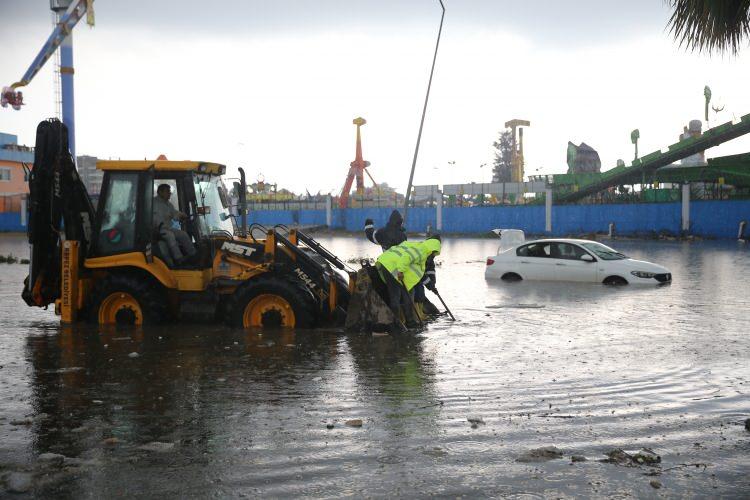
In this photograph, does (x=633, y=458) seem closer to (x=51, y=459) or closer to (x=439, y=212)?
(x=51, y=459)

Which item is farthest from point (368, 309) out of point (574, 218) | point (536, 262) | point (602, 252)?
point (574, 218)

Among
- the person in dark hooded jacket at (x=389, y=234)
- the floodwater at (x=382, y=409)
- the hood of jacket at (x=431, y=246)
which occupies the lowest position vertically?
the floodwater at (x=382, y=409)

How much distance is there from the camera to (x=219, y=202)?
12992mm

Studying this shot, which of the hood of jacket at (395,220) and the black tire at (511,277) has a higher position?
the hood of jacket at (395,220)

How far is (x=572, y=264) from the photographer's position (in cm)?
2031

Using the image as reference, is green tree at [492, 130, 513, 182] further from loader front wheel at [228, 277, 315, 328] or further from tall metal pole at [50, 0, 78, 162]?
loader front wheel at [228, 277, 315, 328]

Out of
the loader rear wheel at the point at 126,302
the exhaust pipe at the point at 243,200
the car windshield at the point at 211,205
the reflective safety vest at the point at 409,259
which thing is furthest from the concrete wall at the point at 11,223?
the reflective safety vest at the point at 409,259

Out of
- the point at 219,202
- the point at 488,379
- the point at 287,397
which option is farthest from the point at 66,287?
the point at 488,379

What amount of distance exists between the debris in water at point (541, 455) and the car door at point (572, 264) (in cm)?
1475

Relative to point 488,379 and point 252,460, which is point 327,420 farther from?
point 488,379

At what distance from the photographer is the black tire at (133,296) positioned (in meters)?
12.2

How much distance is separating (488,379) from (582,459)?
2887 millimetres

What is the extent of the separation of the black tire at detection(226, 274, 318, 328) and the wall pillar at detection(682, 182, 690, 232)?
124 ft

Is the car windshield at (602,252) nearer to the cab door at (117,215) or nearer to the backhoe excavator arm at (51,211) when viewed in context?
the cab door at (117,215)
